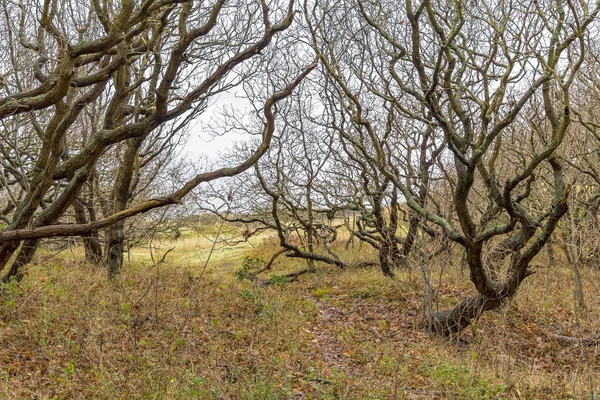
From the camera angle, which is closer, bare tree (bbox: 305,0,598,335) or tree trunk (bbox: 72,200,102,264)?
bare tree (bbox: 305,0,598,335)

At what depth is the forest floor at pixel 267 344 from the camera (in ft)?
15.3

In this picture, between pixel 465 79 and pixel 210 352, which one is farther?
pixel 465 79

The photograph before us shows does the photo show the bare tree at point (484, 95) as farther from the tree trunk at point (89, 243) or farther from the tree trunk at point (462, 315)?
the tree trunk at point (89, 243)

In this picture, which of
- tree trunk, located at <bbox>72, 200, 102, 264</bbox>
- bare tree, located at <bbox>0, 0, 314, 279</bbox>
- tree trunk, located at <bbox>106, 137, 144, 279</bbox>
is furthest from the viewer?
tree trunk, located at <bbox>72, 200, 102, 264</bbox>

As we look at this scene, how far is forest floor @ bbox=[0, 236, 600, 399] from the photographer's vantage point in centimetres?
466

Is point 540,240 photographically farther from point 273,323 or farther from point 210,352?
point 210,352

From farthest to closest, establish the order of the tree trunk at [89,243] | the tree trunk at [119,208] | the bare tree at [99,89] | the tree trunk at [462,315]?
1. the tree trunk at [89,243]
2. the tree trunk at [119,208]
3. the tree trunk at [462,315]
4. the bare tree at [99,89]

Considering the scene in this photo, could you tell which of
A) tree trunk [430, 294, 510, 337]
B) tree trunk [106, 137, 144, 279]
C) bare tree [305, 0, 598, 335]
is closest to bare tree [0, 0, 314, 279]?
A: tree trunk [106, 137, 144, 279]

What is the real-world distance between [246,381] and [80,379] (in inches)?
64.8

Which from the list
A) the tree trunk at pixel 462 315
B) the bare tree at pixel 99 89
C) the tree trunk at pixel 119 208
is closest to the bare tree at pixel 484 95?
the tree trunk at pixel 462 315

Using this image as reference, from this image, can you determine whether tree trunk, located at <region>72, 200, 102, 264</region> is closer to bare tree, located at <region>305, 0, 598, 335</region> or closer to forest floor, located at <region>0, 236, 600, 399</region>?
forest floor, located at <region>0, 236, 600, 399</region>

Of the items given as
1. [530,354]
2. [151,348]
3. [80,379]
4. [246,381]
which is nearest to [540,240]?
[530,354]

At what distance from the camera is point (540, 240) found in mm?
6445

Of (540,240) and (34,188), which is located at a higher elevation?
(34,188)
